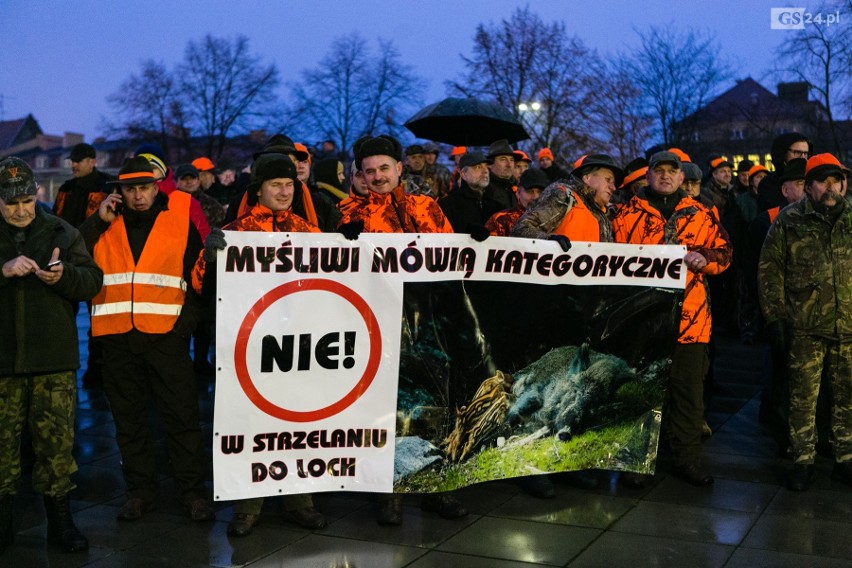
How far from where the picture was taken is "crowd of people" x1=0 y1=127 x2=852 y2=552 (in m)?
5.66

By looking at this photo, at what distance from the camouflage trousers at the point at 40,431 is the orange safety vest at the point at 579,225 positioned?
319 centimetres

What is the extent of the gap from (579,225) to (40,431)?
11.4 feet

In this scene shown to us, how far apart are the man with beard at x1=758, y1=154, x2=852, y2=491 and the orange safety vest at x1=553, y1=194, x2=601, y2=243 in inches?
48.7

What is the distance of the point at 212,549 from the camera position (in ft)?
18.2

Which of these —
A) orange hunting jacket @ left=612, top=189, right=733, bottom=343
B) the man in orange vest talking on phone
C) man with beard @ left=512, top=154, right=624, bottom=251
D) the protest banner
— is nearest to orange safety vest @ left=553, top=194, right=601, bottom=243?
man with beard @ left=512, top=154, right=624, bottom=251

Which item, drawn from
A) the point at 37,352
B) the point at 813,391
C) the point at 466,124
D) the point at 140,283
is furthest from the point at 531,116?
the point at 37,352

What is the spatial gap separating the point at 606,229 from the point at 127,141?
50.6m

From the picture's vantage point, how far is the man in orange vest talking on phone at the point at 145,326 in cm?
611

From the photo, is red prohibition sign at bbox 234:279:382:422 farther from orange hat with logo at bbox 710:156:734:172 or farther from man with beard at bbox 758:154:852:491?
orange hat with logo at bbox 710:156:734:172

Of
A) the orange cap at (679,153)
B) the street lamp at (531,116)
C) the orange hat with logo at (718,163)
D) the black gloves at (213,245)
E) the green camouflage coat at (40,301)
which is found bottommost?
the green camouflage coat at (40,301)

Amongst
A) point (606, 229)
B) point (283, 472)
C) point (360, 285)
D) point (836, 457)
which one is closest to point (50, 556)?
point (283, 472)

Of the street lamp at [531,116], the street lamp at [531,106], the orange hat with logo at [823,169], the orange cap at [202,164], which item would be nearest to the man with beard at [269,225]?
the orange hat with logo at [823,169]

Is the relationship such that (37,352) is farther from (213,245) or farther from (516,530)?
(516,530)

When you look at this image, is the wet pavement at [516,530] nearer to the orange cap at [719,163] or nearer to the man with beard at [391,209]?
the man with beard at [391,209]
